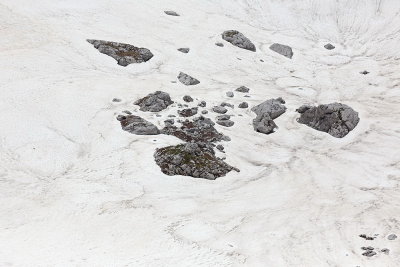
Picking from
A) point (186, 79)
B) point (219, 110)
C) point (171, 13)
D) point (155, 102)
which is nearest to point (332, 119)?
point (219, 110)

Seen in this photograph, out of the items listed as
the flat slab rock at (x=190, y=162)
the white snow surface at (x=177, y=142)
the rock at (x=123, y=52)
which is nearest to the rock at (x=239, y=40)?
the white snow surface at (x=177, y=142)

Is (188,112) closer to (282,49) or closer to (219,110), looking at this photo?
(219,110)

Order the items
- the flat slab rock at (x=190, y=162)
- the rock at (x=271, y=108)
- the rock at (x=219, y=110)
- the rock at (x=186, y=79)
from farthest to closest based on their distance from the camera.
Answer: the rock at (x=186, y=79), the rock at (x=271, y=108), the rock at (x=219, y=110), the flat slab rock at (x=190, y=162)

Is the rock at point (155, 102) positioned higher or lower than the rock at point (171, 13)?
lower

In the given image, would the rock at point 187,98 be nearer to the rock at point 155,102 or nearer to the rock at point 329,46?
the rock at point 155,102

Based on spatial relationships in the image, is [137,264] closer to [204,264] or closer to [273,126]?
[204,264]

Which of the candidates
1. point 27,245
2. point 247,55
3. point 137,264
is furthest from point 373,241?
point 247,55
